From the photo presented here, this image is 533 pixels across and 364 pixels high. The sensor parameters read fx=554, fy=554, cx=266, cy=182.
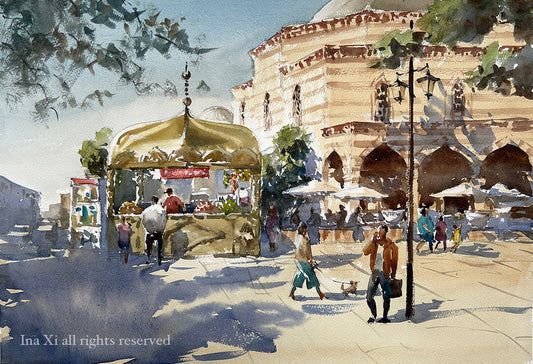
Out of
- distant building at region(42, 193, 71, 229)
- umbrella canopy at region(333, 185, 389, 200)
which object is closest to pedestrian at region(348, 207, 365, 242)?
umbrella canopy at region(333, 185, 389, 200)

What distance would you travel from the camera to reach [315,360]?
646 cm

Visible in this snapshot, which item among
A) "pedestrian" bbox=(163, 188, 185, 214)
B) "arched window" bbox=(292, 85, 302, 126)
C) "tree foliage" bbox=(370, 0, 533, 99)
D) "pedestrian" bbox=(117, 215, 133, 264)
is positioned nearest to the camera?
"tree foliage" bbox=(370, 0, 533, 99)

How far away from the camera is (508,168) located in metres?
18.6

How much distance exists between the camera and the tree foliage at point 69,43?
689 cm

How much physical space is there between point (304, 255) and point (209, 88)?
2816 millimetres

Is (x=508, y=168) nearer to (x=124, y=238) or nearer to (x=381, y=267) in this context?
(x=124, y=238)

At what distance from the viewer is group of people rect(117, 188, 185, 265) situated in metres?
10.9

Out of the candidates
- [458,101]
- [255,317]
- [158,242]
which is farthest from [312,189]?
[255,317]

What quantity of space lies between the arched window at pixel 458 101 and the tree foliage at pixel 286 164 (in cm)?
483

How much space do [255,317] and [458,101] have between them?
12.4 m

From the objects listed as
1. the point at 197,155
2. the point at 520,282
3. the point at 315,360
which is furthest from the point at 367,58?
the point at 315,360

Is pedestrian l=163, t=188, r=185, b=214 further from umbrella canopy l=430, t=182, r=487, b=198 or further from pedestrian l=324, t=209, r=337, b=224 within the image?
umbrella canopy l=430, t=182, r=487, b=198

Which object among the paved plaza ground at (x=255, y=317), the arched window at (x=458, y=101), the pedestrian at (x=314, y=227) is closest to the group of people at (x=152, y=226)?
the paved plaza ground at (x=255, y=317)

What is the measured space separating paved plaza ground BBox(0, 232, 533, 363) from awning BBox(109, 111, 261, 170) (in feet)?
8.01
